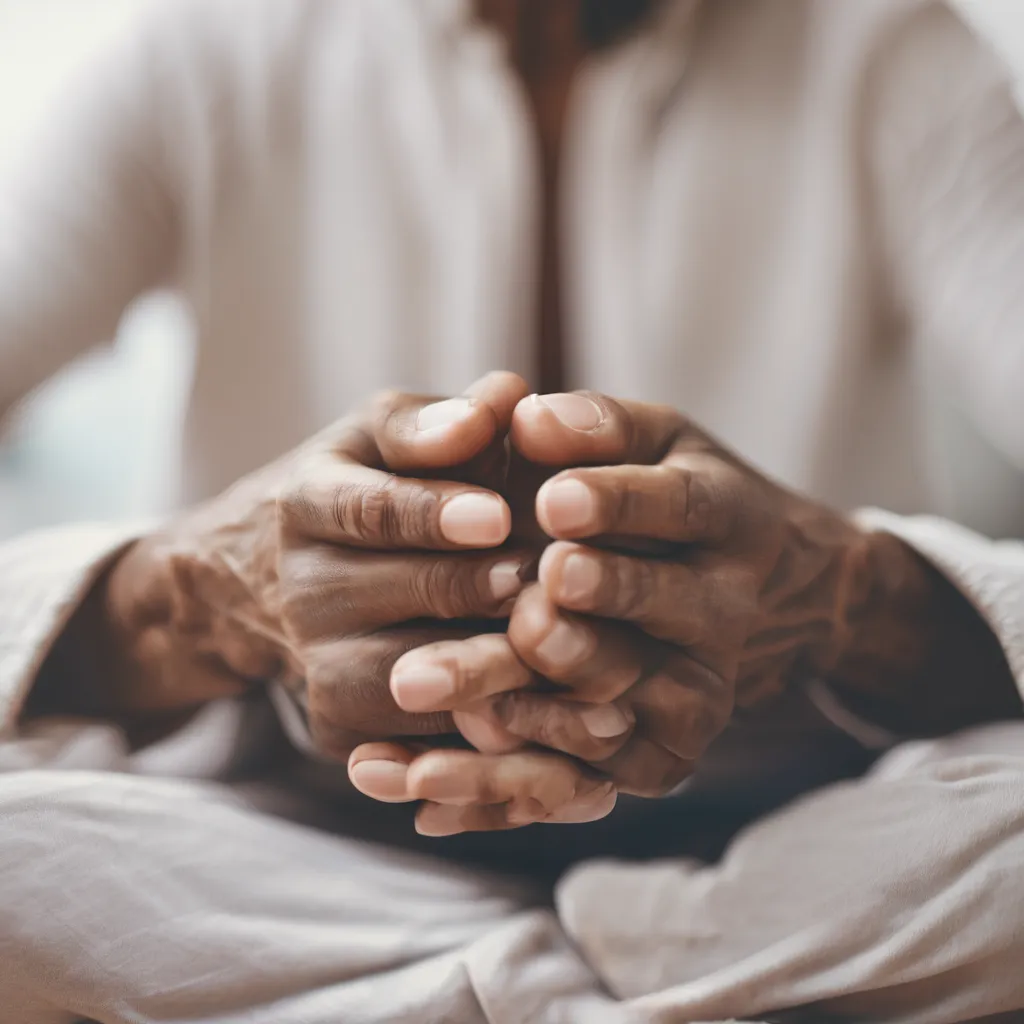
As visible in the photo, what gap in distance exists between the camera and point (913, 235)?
0.79 meters

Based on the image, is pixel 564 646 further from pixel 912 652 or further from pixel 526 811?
pixel 912 652

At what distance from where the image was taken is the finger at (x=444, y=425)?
1.21 ft

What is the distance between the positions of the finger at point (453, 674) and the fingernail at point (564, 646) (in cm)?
2

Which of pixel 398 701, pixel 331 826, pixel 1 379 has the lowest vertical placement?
pixel 331 826

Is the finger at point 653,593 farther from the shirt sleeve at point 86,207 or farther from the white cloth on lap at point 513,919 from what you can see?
the shirt sleeve at point 86,207

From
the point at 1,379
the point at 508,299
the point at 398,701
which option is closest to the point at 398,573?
the point at 398,701

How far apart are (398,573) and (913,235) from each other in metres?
0.62

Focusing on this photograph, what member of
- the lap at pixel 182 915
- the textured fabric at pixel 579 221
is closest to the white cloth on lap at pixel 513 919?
the lap at pixel 182 915

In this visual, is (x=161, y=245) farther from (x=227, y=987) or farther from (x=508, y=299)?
(x=227, y=987)

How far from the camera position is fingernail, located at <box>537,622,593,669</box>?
352mm

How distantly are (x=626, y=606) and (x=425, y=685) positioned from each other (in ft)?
0.27

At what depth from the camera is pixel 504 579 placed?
0.37 meters

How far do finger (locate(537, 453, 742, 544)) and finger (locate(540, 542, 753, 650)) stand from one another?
1 centimetres

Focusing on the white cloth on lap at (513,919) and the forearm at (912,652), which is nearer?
the white cloth on lap at (513,919)
